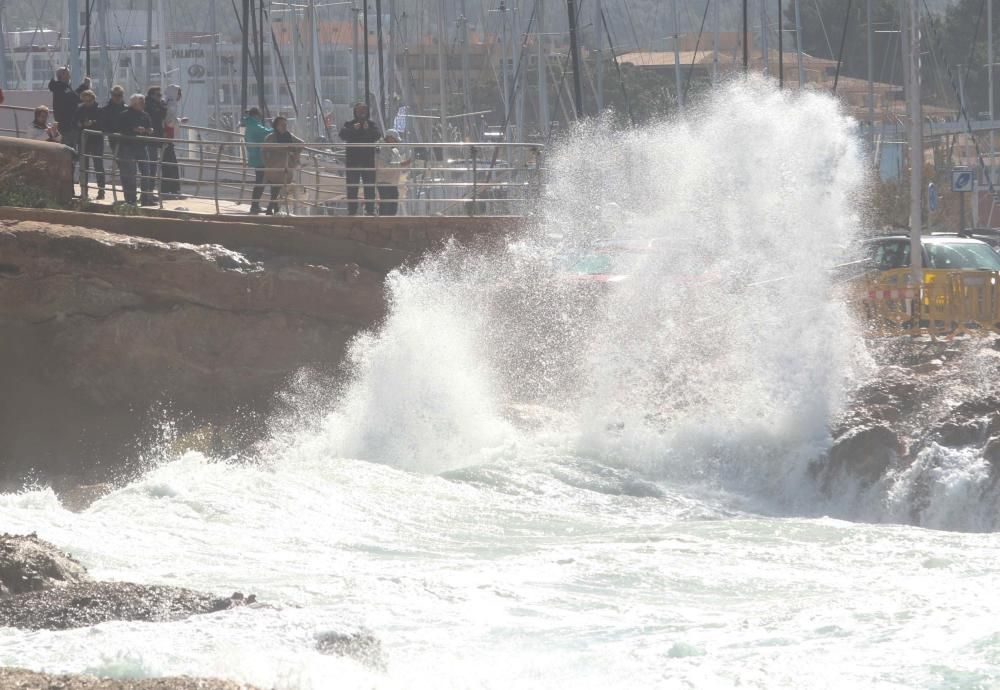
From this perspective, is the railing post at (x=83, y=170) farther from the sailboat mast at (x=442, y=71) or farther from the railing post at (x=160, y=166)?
the sailboat mast at (x=442, y=71)

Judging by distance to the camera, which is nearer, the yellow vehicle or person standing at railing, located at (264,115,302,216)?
the yellow vehicle

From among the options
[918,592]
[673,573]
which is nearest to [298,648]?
[673,573]

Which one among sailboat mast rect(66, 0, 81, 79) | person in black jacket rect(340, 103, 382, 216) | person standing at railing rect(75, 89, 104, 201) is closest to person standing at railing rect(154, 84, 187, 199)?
person standing at railing rect(75, 89, 104, 201)

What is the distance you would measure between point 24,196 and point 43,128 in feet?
5.16

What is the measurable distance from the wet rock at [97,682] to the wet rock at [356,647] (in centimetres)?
100

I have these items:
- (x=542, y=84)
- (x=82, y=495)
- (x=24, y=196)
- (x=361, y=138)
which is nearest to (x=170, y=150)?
→ (x=361, y=138)

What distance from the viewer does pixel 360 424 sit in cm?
1784

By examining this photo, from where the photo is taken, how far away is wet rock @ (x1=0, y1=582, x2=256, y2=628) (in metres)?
9.66

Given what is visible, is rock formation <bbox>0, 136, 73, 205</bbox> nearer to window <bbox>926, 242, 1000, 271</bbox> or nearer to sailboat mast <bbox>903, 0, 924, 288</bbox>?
sailboat mast <bbox>903, 0, 924, 288</bbox>

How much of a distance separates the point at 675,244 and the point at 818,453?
4.44 meters

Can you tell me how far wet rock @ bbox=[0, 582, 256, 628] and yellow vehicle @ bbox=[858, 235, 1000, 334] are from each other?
1016 cm

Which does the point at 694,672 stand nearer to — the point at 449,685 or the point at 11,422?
the point at 449,685

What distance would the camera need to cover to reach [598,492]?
16.3 meters

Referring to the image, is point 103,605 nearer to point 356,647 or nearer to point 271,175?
point 356,647
